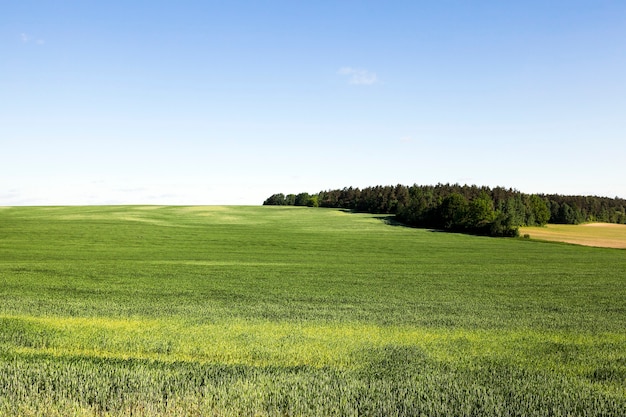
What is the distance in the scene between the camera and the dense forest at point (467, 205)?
7758 centimetres

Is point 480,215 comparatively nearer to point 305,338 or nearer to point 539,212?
point 539,212

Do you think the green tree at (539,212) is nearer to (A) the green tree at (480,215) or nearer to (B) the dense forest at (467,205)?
(B) the dense forest at (467,205)

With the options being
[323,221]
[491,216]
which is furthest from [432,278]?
[323,221]

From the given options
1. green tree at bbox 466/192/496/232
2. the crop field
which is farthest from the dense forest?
the crop field

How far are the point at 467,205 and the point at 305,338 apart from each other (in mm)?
73228

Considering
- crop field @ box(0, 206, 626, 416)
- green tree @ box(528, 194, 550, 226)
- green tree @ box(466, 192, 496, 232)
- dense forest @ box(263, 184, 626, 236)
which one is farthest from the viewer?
green tree @ box(528, 194, 550, 226)

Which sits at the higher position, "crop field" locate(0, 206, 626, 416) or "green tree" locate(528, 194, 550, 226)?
"green tree" locate(528, 194, 550, 226)

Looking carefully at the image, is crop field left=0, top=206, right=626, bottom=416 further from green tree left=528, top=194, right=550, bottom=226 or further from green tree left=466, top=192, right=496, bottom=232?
green tree left=528, top=194, right=550, bottom=226

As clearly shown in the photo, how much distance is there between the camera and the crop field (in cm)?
780

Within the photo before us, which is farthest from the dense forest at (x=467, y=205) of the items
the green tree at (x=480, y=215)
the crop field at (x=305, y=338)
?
the crop field at (x=305, y=338)

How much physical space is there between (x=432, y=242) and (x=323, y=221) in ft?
104

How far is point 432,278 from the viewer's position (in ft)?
98.4

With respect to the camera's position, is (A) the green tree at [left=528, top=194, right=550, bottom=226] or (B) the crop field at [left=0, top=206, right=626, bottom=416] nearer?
(B) the crop field at [left=0, top=206, right=626, bottom=416]

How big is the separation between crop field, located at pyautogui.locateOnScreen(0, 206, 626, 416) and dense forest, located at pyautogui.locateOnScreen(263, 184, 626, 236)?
4054 centimetres
